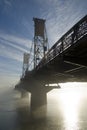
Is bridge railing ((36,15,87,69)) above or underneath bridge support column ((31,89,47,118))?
above

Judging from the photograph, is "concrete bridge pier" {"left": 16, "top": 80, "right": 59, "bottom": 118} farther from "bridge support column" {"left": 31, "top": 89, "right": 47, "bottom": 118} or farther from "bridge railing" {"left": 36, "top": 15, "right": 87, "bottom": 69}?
"bridge railing" {"left": 36, "top": 15, "right": 87, "bottom": 69}

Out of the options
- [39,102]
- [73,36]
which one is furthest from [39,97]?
[73,36]

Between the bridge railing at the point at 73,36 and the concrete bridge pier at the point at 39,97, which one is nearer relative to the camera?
the bridge railing at the point at 73,36

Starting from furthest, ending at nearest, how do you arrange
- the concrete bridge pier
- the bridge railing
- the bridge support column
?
→ the bridge support column, the concrete bridge pier, the bridge railing

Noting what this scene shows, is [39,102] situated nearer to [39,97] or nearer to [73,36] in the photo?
[39,97]

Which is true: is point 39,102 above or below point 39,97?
below

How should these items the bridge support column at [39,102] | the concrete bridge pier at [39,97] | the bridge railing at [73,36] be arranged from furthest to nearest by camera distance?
the bridge support column at [39,102] → the concrete bridge pier at [39,97] → the bridge railing at [73,36]

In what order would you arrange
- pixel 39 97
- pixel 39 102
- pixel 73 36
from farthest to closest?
pixel 39 97, pixel 39 102, pixel 73 36

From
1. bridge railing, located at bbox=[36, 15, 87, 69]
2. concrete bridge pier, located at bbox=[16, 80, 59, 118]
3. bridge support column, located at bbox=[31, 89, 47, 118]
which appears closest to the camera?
bridge railing, located at bbox=[36, 15, 87, 69]

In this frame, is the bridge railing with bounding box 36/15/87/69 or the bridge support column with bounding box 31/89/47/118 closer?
the bridge railing with bounding box 36/15/87/69

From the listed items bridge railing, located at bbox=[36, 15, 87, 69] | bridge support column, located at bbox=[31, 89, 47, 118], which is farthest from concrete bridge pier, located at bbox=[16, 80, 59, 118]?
bridge railing, located at bbox=[36, 15, 87, 69]

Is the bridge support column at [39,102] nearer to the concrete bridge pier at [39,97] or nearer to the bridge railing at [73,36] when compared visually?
the concrete bridge pier at [39,97]

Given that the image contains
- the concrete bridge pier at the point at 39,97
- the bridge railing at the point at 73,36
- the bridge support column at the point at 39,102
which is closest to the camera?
the bridge railing at the point at 73,36

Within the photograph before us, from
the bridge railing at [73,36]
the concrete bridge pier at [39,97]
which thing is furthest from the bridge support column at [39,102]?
the bridge railing at [73,36]
